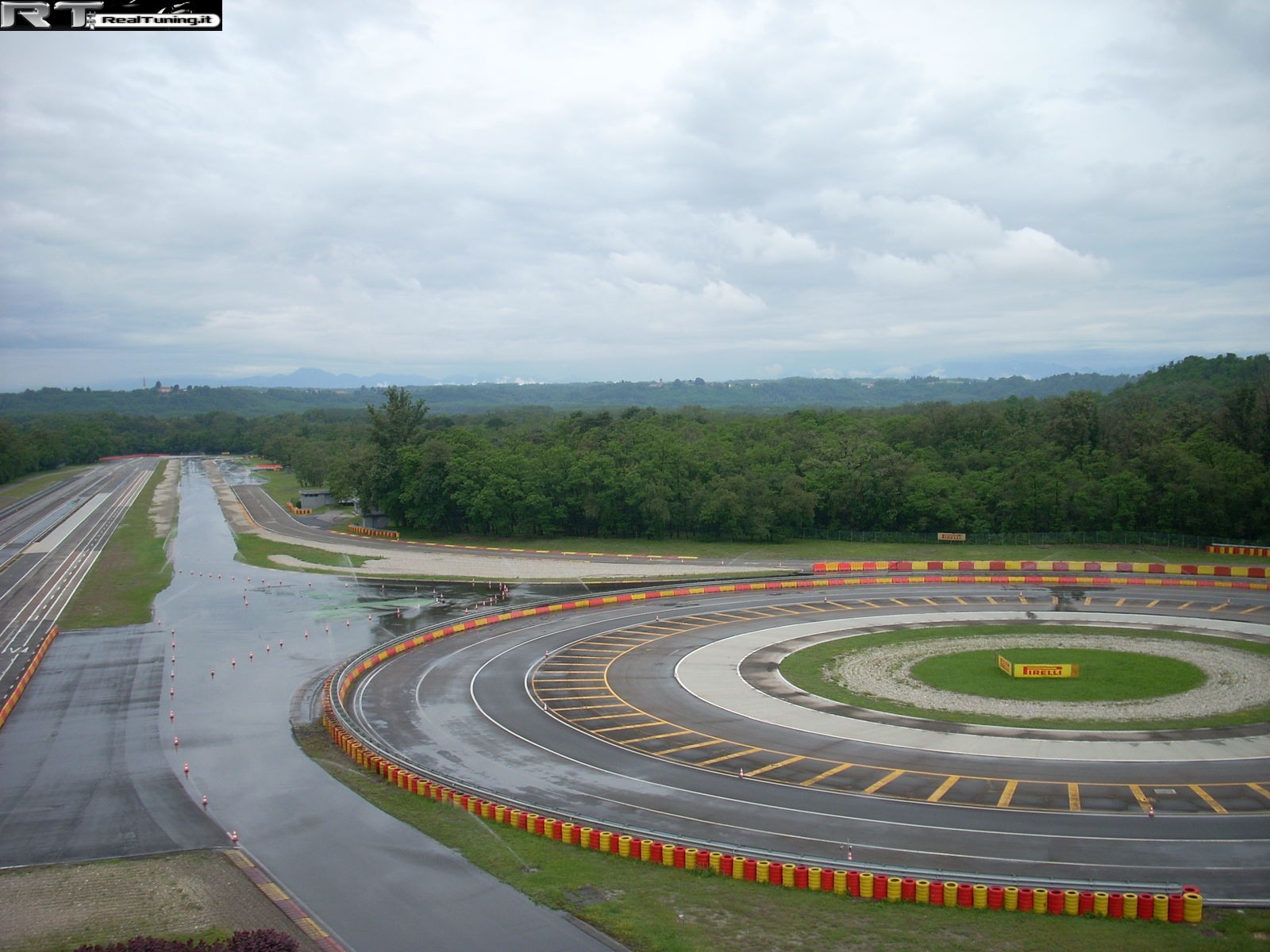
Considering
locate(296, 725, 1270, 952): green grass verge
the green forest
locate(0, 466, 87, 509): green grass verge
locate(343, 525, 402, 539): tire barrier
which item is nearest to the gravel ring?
locate(296, 725, 1270, 952): green grass verge

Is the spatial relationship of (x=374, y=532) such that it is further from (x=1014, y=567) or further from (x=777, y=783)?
(x=777, y=783)

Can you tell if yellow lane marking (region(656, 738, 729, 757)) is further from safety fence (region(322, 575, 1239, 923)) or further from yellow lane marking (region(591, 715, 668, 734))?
safety fence (region(322, 575, 1239, 923))

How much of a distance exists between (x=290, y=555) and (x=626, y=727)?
182ft

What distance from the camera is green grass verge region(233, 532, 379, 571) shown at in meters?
75.8

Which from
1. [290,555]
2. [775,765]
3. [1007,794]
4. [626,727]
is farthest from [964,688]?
[290,555]

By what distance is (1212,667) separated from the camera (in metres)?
40.6

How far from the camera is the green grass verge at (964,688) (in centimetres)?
3319

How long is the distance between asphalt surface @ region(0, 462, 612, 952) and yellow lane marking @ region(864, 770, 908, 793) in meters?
11.4

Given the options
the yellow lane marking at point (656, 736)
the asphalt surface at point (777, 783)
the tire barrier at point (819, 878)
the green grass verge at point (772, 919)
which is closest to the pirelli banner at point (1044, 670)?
the asphalt surface at point (777, 783)

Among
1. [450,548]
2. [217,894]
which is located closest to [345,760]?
[217,894]

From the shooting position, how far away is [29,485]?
6250 inches

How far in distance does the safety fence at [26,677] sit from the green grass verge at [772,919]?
82.3 ft

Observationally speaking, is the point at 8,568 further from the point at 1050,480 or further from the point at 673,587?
the point at 1050,480

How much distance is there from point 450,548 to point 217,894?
64.8 m
